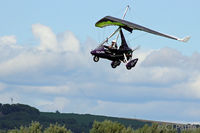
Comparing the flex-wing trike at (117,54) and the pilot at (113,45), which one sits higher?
the pilot at (113,45)

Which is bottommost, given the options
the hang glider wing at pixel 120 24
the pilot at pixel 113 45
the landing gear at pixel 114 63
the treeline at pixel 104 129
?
the treeline at pixel 104 129

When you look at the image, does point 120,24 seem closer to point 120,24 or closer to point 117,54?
point 120,24

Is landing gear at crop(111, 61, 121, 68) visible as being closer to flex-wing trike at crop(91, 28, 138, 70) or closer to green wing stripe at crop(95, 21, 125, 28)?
flex-wing trike at crop(91, 28, 138, 70)

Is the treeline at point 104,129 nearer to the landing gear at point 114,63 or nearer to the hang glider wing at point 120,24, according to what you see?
the landing gear at point 114,63

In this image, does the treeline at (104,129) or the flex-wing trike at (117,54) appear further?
the treeline at (104,129)

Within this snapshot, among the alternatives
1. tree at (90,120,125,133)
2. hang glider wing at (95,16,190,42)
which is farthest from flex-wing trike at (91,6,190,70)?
tree at (90,120,125,133)

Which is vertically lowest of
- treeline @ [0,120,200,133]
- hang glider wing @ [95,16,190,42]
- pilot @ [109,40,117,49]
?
treeline @ [0,120,200,133]

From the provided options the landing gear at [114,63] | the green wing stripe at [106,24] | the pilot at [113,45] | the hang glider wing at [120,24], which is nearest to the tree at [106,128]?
the green wing stripe at [106,24]

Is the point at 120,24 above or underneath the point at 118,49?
above

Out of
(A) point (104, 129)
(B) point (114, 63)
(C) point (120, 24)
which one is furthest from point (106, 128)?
(C) point (120, 24)

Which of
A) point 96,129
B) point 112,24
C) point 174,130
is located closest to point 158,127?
point 174,130

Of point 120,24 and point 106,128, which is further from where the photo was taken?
point 106,128

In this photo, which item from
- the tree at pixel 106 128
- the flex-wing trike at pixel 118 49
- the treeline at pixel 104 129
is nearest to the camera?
the flex-wing trike at pixel 118 49

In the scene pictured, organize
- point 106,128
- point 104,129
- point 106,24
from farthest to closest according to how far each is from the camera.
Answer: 1. point 104,129
2. point 106,128
3. point 106,24
